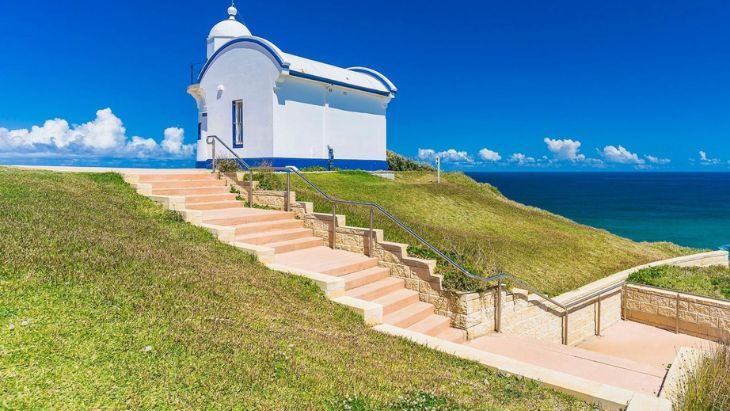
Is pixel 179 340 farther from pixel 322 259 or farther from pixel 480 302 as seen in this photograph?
pixel 480 302

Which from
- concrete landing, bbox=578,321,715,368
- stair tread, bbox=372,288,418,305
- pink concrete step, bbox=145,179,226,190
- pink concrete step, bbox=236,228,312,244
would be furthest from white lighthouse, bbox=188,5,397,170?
concrete landing, bbox=578,321,715,368

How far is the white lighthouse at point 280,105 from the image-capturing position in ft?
65.2

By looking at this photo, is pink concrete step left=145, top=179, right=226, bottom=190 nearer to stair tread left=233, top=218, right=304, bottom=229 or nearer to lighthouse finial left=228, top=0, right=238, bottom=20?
stair tread left=233, top=218, right=304, bottom=229

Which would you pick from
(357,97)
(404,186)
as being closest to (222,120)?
(357,97)

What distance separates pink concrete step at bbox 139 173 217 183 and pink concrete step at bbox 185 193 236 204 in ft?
4.17

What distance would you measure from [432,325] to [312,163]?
13.9m

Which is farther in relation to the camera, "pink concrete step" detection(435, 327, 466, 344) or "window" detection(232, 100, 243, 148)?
"window" detection(232, 100, 243, 148)

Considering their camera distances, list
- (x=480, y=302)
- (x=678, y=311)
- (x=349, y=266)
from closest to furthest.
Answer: (x=480, y=302), (x=349, y=266), (x=678, y=311)

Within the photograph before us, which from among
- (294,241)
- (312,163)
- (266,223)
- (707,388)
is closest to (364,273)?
(294,241)

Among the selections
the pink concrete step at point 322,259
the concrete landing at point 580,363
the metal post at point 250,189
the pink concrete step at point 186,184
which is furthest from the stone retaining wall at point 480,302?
the pink concrete step at point 186,184

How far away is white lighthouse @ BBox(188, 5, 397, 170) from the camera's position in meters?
19.9

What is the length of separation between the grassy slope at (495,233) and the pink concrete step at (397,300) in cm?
82

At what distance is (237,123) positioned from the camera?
2117 centimetres

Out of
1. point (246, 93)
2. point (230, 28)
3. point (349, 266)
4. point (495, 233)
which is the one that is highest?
point (230, 28)
